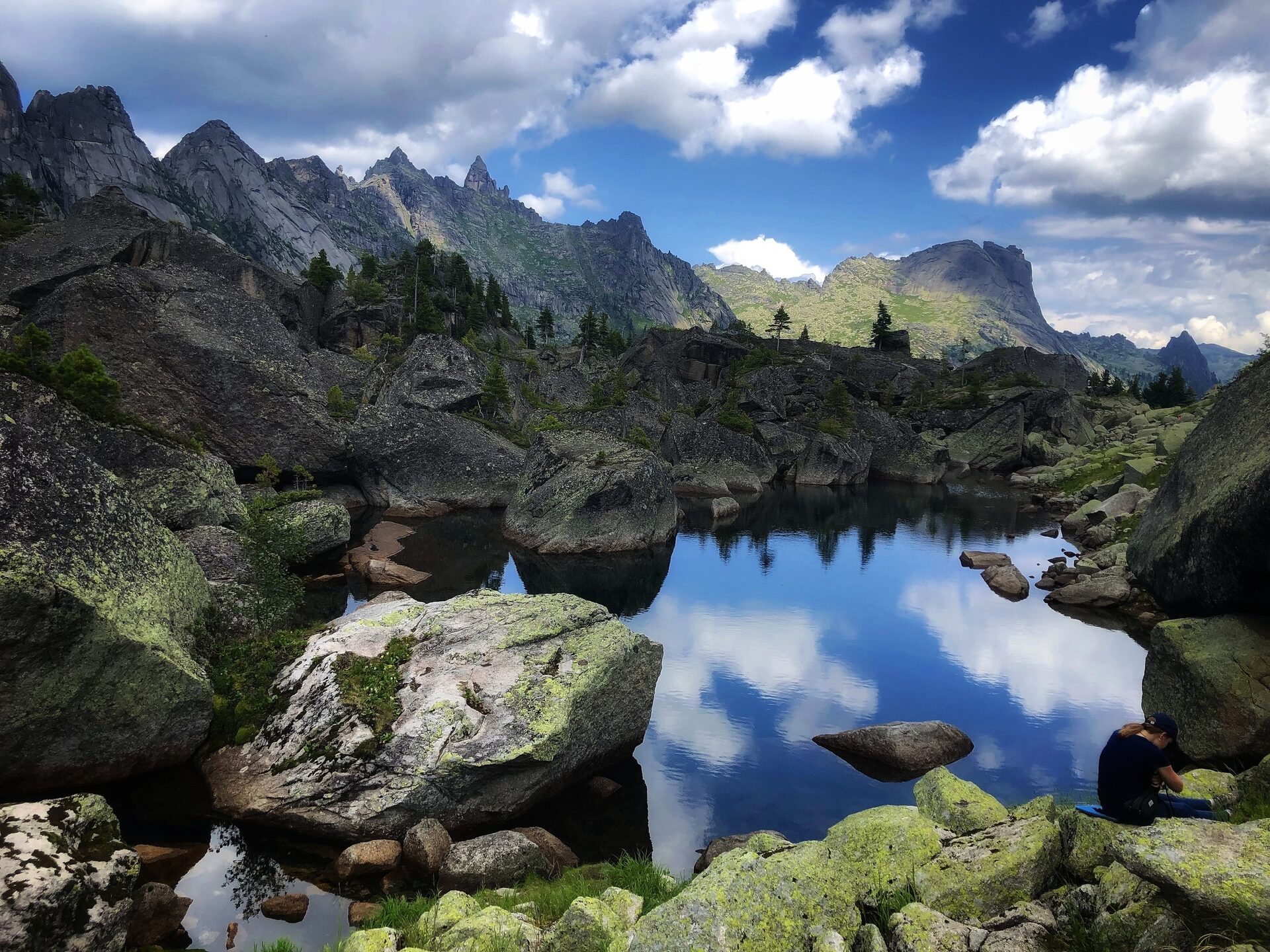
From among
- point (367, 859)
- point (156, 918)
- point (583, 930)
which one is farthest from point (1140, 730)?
point (156, 918)

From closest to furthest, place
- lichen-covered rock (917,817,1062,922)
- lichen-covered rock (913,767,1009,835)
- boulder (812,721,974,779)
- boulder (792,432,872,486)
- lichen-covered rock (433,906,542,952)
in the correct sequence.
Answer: lichen-covered rock (917,817,1062,922) → lichen-covered rock (433,906,542,952) → lichen-covered rock (913,767,1009,835) → boulder (812,721,974,779) → boulder (792,432,872,486)

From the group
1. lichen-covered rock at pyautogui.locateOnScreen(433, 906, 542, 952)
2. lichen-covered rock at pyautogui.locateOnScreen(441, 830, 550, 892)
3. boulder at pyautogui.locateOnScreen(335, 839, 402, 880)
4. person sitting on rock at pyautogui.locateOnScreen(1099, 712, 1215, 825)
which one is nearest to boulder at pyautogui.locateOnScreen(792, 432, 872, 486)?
lichen-covered rock at pyautogui.locateOnScreen(441, 830, 550, 892)

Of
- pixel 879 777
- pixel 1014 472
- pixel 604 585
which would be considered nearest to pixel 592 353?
pixel 1014 472

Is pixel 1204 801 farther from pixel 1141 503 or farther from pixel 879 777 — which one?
pixel 1141 503

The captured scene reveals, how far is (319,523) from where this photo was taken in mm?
45625

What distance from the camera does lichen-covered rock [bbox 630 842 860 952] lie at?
376 inches

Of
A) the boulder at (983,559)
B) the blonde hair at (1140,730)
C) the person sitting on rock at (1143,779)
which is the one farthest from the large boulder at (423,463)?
the person sitting on rock at (1143,779)

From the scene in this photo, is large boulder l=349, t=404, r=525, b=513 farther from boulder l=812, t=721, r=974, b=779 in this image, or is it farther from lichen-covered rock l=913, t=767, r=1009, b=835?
lichen-covered rock l=913, t=767, r=1009, b=835

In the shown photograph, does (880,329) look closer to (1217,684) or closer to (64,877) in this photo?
(1217,684)

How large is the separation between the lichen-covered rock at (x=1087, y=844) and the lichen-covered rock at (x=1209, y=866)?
1.62 m

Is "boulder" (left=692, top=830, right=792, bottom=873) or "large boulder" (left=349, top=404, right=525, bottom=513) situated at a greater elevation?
"large boulder" (left=349, top=404, right=525, bottom=513)

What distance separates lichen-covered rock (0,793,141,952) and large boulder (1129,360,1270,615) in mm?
30672

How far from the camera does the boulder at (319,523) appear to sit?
145 feet

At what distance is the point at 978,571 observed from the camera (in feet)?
177
